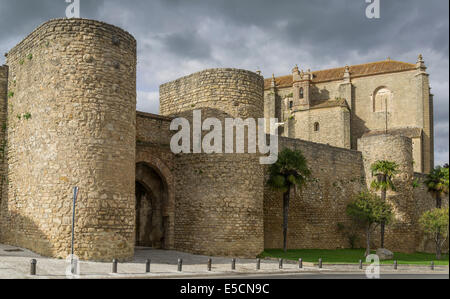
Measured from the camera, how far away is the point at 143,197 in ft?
76.0

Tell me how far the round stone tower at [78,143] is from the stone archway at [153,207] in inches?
180

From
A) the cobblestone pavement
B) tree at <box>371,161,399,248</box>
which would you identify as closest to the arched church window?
tree at <box>371,161,399,248</box>

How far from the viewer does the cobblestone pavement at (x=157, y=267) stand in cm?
1321

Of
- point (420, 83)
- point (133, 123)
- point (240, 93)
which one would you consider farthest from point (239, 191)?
point (420, 83)

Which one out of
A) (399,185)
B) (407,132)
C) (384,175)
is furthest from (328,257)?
(407,132)

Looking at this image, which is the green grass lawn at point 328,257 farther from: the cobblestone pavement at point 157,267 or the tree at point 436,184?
the tree at point 436,184

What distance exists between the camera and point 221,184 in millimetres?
20547

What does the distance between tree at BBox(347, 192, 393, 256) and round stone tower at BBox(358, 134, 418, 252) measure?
2521mm

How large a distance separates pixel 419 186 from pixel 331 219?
959cm

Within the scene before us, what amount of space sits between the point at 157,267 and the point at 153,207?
675 centimetres

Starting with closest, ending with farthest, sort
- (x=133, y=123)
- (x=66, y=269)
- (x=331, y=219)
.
Result: (x=66, y=269) → (x=133, y=123) → (x=331, y=219)

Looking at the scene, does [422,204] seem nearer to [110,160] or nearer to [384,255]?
[384,255]

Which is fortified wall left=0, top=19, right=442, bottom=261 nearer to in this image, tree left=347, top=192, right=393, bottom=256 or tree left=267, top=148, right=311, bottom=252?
tree left=267, top=148, right=311, bottom=252
